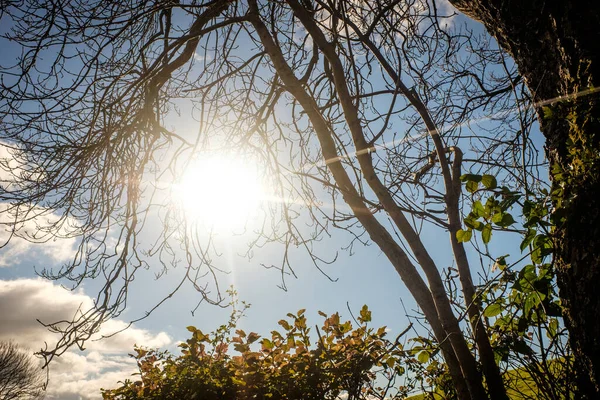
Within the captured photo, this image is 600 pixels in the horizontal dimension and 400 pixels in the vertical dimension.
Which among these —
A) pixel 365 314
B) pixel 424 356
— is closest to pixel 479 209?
pixel 424 356

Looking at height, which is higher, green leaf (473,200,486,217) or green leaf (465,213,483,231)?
green leaf (473,200,486,217)

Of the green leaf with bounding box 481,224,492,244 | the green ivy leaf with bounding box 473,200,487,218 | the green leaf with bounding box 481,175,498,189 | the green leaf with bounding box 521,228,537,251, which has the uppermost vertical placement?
the green leaf with bounding box 481,175,498,189

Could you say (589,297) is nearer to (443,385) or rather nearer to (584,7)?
(584,7)

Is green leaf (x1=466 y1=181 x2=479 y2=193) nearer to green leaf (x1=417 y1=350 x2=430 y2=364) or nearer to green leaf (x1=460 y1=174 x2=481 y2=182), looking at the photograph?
green leaf (x1=460 y1=174 x2=481 y2=182)

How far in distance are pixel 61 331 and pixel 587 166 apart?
2988mm

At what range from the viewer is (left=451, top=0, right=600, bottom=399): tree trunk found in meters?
1.07

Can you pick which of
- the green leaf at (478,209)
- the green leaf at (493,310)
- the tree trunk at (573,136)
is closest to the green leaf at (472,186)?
the green leaf at (478,209)

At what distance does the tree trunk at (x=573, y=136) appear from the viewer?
1.07 meters

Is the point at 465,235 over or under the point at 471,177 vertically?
under

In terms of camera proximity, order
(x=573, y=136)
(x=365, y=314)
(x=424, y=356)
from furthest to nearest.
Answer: (x=365, y=314) < (x=424, y=356) < (x=573, y=136)

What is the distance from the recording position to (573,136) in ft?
3.79

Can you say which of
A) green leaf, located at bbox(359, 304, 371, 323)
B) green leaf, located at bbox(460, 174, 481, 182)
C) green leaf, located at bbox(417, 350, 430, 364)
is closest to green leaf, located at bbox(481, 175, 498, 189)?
green leaf, located at bbox(460, 174, 481, 182)

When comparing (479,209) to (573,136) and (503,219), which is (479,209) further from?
(573,136)

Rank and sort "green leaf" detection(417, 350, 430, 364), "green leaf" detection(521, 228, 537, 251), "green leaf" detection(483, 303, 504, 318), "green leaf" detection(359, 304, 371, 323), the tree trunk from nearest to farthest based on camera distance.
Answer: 1. the tree trunk
2. "green leaf" detection(521, 228, 537, 251)
3. "green leaf" detection(483, 303, 504, 318)
4. "green leaf" detection(417, 350, 430, 364)
5. "green leaf" detection(359, 304, 371, 323)
